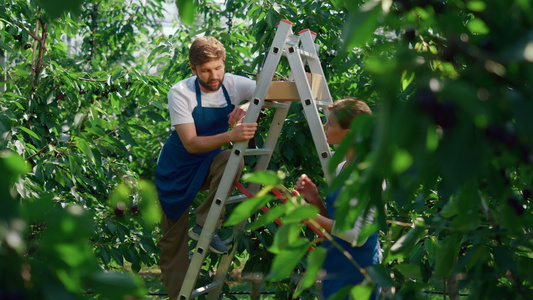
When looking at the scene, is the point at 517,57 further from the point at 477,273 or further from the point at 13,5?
the point at 13,5

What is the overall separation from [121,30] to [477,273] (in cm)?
637

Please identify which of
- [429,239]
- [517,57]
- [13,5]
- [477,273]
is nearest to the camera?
[517,57]

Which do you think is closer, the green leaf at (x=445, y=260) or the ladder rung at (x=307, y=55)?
the green leaf at (x=445, y=260)

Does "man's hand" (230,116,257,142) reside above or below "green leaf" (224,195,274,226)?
below

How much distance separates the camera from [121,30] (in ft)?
23.1

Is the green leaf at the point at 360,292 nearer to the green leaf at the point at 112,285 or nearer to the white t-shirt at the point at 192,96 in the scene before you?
the green leaf at the point at 112,285

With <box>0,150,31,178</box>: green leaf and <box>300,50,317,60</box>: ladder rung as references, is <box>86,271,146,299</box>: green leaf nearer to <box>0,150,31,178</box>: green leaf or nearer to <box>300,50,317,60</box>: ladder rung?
<box>0,150,31,178</box>: green leaf

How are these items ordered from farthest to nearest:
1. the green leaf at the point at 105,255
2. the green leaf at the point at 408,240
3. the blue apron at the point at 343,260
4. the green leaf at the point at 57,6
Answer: the green leaf at the point at 105,255
the blue apron at the point at 343,260
the green leaf at the point at 408,240
the green leaf at the point at 57,6

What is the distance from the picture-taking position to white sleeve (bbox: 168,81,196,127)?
2.90 m

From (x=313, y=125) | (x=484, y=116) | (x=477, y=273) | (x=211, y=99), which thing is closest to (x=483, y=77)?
(x=484, y=116)

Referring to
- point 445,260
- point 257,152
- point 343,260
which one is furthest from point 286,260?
point 257,152

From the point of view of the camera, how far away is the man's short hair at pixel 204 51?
2.88 m

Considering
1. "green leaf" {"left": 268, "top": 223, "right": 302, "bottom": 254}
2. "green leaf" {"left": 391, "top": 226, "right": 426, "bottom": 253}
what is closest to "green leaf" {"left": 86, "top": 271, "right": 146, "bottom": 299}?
"green leaf" {"left": 268, "top": 223, "right": 302, "bottom": 254}

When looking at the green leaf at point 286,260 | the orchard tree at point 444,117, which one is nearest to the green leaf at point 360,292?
the orchard tree at point 444,117
